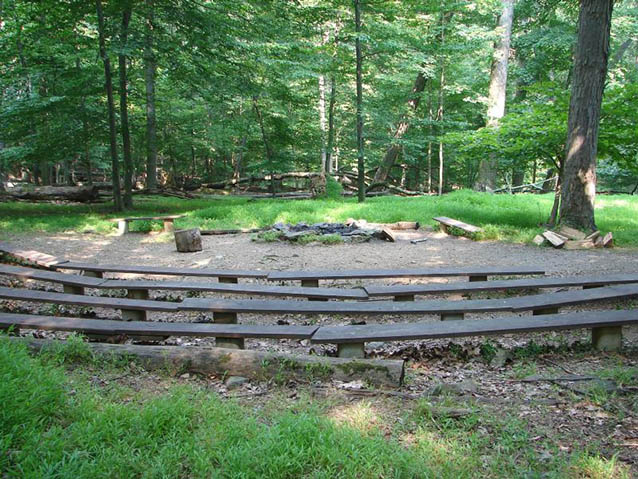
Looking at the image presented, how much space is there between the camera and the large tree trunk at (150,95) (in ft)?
36.7

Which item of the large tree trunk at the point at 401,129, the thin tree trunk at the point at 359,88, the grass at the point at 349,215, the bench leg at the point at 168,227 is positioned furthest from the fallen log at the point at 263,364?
the large tree trunk at the point at 401,129

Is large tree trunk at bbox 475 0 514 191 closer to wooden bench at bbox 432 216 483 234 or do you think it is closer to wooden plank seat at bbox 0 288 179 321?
wooden bench at bbox 432 216 483 234

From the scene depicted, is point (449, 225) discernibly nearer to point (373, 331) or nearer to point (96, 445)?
point (373, 331)

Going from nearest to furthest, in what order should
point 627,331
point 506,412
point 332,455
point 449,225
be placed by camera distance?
1. point 332,455
2. point 506,412
3. point 627,331
4. point 449,225

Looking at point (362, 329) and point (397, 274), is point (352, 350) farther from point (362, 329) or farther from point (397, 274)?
point (397, 274)

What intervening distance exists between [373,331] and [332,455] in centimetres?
121

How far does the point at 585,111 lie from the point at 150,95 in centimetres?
1329

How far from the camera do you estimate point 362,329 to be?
3.08 metres

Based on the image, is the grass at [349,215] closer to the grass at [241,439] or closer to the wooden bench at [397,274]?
the wooden bench at [397,274]

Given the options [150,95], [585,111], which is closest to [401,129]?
[150,95]

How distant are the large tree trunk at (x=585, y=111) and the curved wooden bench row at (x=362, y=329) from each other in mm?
4873

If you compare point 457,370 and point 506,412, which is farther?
point 457,370

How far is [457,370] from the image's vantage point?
320cm

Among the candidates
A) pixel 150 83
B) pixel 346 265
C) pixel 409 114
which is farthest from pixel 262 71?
pixel 346 265
